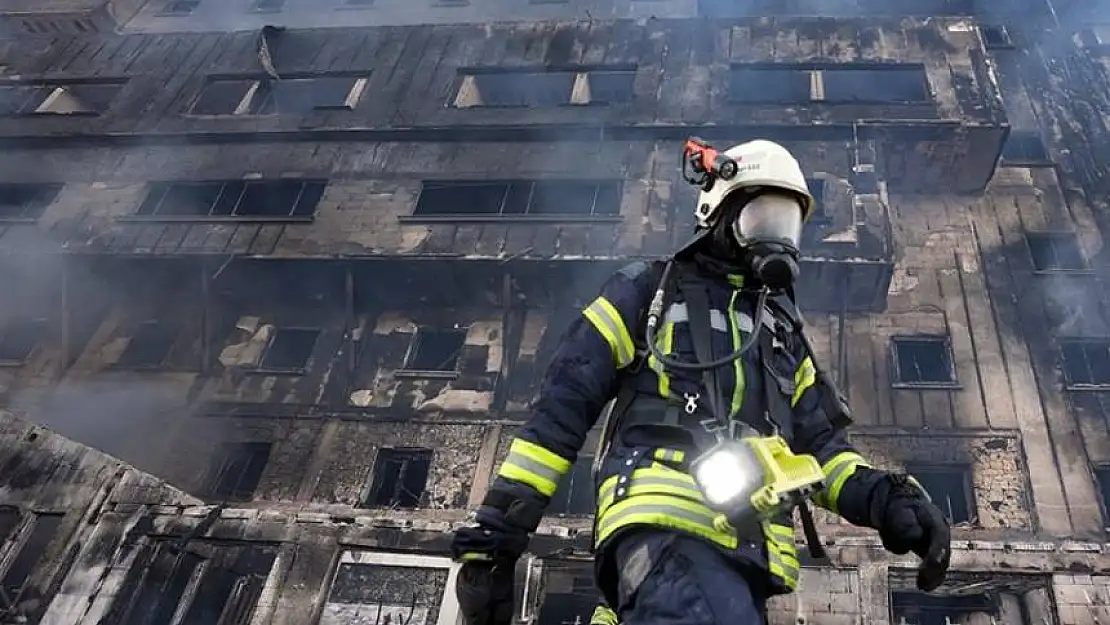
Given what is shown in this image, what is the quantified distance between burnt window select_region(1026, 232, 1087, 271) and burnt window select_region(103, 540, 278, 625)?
13.0 metres

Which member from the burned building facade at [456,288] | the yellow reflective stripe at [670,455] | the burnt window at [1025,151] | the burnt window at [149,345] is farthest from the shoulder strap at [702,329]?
the burnt window at [1025,151]

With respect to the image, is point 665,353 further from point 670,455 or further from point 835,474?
point 835,474

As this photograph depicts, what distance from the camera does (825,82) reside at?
14.9 m

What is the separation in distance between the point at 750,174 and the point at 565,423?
154 centimetres

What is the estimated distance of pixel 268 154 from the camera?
1565 cm

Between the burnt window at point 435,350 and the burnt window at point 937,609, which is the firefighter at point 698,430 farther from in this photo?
the burnt window at point 435,350

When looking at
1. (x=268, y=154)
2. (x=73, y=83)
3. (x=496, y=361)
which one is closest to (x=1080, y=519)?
(x=496, y=361)

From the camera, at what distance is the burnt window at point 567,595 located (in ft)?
31.2

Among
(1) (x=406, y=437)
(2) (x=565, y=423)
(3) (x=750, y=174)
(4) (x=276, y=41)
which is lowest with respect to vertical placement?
(2) (x=565, y=423)

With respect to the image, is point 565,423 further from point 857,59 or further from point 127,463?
point 857,59

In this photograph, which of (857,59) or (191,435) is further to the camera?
(857,59)

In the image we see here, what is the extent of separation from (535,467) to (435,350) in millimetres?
9856

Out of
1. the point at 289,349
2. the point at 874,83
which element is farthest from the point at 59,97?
the point at 874,83

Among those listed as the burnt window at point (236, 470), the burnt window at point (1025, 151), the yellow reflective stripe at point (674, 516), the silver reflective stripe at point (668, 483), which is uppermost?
the burnt window at point (1025, 151)
